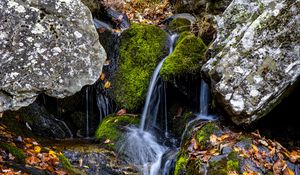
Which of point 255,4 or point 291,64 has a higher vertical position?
point 255,4

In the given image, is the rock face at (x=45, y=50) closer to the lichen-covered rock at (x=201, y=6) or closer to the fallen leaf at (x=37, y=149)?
the fallen leaf at (x=37, y=149)

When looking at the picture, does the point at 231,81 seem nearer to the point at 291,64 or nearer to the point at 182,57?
the point at 291,64

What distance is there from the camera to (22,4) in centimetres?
448

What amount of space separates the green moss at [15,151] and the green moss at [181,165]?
2106mm

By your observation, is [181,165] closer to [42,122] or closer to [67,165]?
[67,165]

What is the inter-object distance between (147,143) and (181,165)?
4.74 ft

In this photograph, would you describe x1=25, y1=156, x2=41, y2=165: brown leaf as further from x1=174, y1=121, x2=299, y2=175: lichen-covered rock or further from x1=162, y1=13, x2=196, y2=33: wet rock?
x1=162, y1=13, x2=196, y2=33: wet rock

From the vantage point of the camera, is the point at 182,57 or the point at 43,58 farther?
the point at 182,57

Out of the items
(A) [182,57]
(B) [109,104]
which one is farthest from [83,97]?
(A) [182,57]

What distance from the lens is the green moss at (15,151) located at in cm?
433

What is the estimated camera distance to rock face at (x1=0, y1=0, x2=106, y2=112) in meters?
4.18

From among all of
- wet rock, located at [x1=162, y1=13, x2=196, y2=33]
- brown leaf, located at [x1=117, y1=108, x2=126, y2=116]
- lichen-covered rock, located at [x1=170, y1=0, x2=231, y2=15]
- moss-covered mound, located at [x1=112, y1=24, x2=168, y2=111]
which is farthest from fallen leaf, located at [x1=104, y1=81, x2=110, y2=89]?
lichen-covered rock, located at [x1=170, y1=0, x2=231, y2=15]

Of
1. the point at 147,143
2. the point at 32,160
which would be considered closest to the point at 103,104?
the point at 147,143

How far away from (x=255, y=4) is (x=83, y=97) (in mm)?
3844
